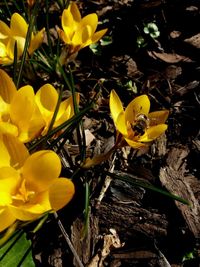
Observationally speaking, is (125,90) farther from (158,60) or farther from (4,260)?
(4,260)

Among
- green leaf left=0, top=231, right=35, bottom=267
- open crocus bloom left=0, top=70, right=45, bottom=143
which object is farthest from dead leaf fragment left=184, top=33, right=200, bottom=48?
green leaf left=0, top=231, right=35, bottom=267

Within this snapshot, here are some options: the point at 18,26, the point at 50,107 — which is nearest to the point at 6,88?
the point at 50,107

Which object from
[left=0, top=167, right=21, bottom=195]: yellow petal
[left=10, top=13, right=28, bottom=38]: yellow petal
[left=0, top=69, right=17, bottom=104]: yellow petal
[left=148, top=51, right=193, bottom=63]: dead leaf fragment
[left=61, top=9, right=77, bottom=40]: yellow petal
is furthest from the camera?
[left=148, top=51, right=193, bottom=63]: dead leaf fragment

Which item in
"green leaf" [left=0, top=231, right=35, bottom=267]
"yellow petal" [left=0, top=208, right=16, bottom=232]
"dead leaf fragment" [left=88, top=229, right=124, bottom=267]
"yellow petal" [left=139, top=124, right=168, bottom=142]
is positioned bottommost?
"dead leaf fragment" [left=88, top=229, right=124, bottom=267]

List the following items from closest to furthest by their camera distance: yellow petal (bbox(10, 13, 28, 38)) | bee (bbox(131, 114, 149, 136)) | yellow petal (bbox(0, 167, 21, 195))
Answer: yellow petal (bbox(0, 167, 21, 195))
bee (bbox(131, 114, 149, 136))
yellow petal (bbox(10, 13, 28, 38))

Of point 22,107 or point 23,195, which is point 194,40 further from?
point 23,195

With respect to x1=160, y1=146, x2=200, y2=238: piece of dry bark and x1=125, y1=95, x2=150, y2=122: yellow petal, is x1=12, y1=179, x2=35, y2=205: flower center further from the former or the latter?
x1=160, y1=146, x2=200, y2=238: piece of dry bark
